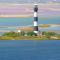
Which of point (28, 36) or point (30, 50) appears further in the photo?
point (28, 36)

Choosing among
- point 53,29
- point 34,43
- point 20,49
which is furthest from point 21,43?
point 53,29

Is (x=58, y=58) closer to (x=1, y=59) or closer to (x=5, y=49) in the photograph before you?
(x=1, y=59)

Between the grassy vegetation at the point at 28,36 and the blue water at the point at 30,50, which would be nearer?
the blue water at the point at 30,50

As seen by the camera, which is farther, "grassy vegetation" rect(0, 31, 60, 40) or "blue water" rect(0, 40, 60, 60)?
"grassy vegetation" rect(0, 31, 60, 40)
